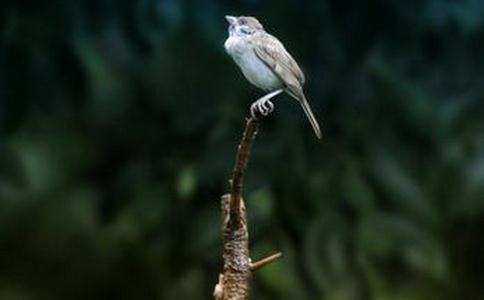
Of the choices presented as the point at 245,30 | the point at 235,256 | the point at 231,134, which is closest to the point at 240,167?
the point at 235,256

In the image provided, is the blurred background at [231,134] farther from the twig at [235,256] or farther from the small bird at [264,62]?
the twig at [235,256]

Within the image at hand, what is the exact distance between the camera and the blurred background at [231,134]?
3188 mm

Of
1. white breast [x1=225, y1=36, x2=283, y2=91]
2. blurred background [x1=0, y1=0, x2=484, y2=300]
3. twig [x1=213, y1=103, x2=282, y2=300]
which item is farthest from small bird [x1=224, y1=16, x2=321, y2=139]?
blurred background [x1=0, y1=0, x2=484, y2=300]

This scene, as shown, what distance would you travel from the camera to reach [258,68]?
2113 millimetres

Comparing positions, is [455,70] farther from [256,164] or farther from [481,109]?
[256,164]

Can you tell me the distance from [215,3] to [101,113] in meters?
0.33

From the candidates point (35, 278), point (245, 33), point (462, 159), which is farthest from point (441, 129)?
point (245, 33)

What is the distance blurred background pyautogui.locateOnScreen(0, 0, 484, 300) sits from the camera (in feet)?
10.5

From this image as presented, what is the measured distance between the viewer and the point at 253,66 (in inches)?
83.2

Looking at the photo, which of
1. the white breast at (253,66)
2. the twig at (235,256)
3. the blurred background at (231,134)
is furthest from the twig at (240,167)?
the blurred background at (231,134)

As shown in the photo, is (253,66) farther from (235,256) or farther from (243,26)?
(235,256)

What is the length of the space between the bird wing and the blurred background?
102 cm

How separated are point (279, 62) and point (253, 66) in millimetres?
37

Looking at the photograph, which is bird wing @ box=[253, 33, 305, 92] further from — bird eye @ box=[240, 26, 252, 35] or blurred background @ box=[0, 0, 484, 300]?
blurred background @ box=[0, 0, 484, 300]
